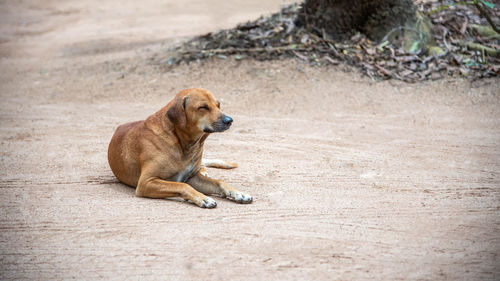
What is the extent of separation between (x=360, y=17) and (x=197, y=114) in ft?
21.1

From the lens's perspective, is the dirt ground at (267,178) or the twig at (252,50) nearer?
the dirt ground at (267,178)

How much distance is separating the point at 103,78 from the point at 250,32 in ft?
11.1

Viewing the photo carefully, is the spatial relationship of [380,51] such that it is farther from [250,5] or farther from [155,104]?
[250,5]

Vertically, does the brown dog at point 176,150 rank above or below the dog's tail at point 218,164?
above

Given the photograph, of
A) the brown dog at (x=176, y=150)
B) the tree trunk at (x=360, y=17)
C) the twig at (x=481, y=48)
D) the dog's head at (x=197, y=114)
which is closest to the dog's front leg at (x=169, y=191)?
the brown dog at (x=176, y=150)

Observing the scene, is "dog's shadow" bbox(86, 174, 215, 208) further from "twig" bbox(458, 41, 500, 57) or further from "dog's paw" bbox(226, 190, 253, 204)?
"twig" bbox(458, 41, 500, 57)

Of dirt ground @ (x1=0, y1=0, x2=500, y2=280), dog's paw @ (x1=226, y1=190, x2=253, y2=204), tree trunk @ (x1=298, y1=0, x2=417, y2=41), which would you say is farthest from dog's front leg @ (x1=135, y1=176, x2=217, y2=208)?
tree trunk @ (x1=298, y1=0, x2=417, y2=41)

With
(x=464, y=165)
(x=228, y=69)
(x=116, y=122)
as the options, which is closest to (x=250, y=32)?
(x=228, y=69)

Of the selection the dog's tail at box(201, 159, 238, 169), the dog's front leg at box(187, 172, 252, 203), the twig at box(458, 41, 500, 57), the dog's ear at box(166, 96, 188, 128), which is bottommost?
the dog's tail at box(201, 159, 238, 169)

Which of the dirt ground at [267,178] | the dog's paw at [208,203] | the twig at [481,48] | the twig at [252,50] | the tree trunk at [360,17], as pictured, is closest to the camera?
the dirt ground at [267,178]

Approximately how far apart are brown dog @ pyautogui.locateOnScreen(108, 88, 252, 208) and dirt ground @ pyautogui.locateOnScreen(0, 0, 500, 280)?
191mm

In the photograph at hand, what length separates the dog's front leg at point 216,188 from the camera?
4.77 metres

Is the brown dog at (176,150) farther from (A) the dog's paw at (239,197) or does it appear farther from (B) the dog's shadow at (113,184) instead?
(B) the dog's shadow at (113,184)

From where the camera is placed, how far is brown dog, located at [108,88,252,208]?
479 cm
